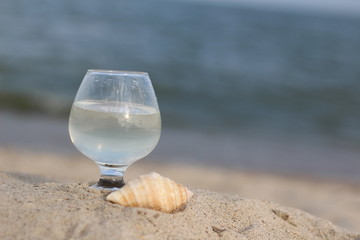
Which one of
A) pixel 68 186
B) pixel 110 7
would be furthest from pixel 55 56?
pixel 110 7

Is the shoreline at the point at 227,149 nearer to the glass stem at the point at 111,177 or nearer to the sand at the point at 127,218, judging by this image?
the sand at the point at 127,218

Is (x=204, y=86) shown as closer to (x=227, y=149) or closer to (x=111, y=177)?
(x=227, y=149)

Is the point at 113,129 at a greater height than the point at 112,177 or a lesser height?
greater

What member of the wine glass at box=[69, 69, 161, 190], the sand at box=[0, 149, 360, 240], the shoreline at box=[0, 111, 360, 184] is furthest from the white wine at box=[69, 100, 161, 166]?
the shoreline at box=[0, 111, 360, 184]

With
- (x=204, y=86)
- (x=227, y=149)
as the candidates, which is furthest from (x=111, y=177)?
(x=204, y=86)

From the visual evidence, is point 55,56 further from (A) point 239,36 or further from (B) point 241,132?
(A) point 239,36
